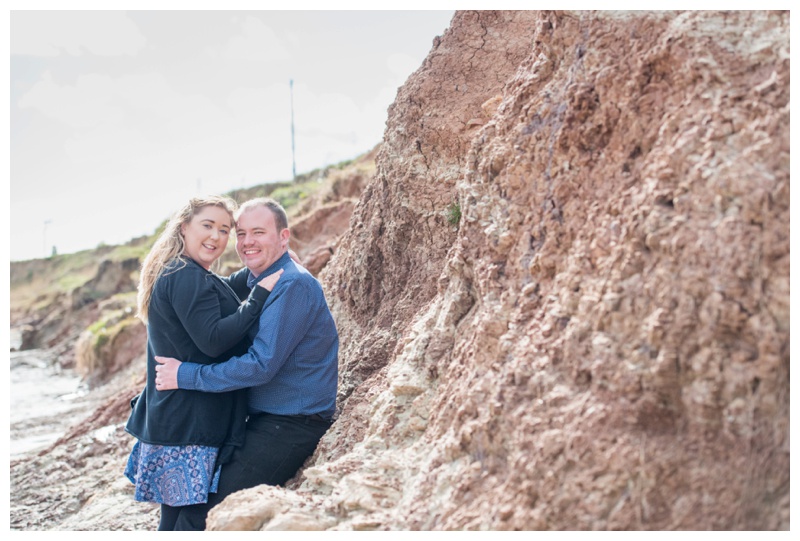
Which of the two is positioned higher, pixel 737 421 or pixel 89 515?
pixel 737 421

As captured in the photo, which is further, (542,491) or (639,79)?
(639,79)

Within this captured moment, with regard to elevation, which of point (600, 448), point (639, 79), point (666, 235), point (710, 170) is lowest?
point (600, 448)

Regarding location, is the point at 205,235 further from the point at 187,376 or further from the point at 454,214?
the point at 454,214

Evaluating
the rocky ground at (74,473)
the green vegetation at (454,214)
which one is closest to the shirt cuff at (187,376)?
the rocky ground at (74,473)

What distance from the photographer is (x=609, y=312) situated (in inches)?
115

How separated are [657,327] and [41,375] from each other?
2180 centimetres

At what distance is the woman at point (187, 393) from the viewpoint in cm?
410

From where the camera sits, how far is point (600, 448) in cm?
A: 273

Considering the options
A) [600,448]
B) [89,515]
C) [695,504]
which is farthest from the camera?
[89,515]

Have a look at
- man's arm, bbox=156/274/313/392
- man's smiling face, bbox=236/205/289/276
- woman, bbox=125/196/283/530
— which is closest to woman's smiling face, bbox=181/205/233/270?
woman, bbox=125/196/283/530

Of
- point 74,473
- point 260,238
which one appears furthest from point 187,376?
point 74,473
